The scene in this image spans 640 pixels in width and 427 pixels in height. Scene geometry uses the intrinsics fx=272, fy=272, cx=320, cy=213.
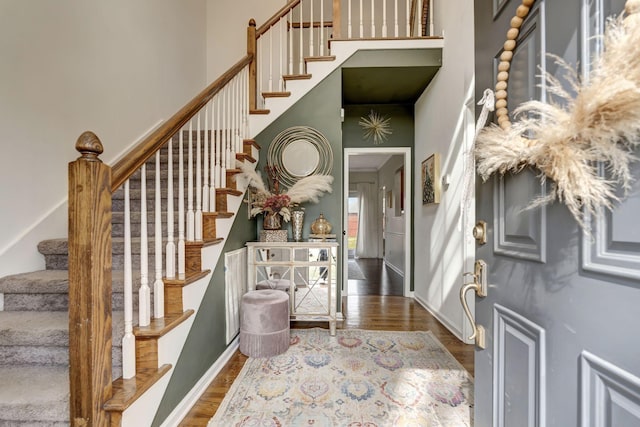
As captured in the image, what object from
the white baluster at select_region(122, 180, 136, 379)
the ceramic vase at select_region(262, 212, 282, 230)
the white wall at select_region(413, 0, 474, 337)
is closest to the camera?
the white baluster at select_region(122, 180, 136, 379)

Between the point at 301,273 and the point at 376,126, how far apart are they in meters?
2.46

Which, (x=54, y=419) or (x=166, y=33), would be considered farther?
(x=166, y=33)

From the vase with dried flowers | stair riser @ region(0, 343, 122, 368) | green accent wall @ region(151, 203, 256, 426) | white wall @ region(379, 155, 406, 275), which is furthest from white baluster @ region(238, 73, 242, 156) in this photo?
white wall @ region(379, 155, 406, 275)

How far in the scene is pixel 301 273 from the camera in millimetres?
2484

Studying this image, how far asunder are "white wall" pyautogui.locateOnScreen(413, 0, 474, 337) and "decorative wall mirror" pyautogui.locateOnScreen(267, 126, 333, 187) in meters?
1.19

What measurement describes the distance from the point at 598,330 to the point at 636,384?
0.10 meters

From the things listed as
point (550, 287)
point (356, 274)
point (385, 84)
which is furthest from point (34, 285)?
point (356, 274)

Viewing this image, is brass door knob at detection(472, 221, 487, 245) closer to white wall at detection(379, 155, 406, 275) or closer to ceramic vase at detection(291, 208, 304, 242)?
ceramic vase at detection(291, 208, 304, 242)

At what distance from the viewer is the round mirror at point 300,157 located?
2842mm

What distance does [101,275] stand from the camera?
980mm

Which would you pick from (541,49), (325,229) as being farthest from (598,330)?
(325,229)

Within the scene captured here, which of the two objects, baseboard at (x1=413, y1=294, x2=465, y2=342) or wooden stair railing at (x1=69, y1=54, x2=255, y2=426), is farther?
baseboard at (x1=413, y1=294, x2=465, y2=342)

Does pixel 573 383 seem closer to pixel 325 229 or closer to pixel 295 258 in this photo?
pixel 295 258

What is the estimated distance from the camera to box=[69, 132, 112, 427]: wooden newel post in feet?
3.09
